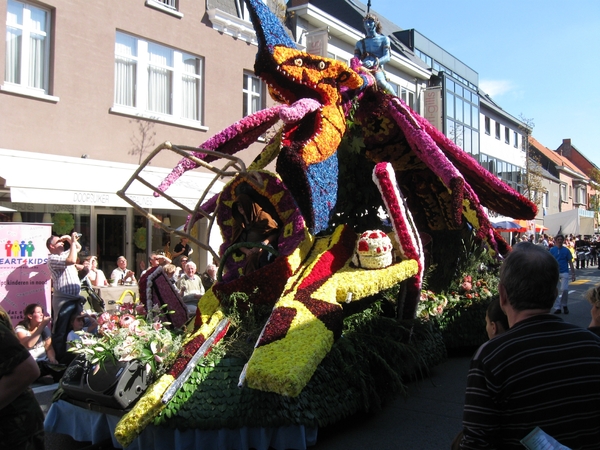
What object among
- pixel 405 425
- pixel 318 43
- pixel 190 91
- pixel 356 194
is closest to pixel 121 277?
pixel 356 194

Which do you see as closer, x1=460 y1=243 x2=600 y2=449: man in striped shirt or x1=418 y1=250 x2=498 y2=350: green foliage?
x1=460 y1=243 x2=600 y2=449: man in striped shirt

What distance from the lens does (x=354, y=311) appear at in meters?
5.75

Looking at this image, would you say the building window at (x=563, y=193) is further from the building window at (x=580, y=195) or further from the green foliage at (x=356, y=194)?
the green foliage at (x=356, y=194)

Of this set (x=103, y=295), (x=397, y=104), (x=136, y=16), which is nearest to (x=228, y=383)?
(x=397, y=104)

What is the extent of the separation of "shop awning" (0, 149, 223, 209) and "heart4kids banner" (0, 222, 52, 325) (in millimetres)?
2216

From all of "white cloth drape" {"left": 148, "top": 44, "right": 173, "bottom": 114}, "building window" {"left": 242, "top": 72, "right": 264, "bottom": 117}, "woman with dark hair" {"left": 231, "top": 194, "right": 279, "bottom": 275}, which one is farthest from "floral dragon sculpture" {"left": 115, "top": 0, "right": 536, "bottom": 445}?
"building window" {"left": 242, "top": 72, "right": 264, "bottom": 117}

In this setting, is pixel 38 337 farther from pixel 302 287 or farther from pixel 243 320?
pixel 302 287

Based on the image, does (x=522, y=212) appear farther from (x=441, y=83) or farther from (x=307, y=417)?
(x=441, y=83)

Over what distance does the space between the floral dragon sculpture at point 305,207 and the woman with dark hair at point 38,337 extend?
94.0 inches

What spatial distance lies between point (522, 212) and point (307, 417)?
4392 mm

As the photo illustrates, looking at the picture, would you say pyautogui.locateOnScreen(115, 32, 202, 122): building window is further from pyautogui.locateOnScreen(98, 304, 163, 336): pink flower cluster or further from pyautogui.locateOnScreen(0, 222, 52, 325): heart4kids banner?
pyautogui.locateOnScreen(98, 304, 163, 336): pink flower cluster

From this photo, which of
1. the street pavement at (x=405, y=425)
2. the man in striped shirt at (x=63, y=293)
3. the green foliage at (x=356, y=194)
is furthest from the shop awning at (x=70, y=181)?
the street pavement at (x=405, y=425)

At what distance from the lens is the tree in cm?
1302

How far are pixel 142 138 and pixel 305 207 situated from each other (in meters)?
8.61
